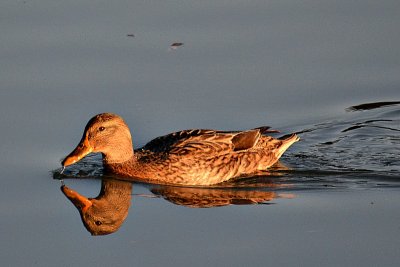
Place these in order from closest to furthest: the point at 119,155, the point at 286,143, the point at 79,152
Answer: the point at 79,152 < the point at 119,155 < the point at 286,143

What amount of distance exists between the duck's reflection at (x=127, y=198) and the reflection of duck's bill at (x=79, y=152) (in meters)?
0.35

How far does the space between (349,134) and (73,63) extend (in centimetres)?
462

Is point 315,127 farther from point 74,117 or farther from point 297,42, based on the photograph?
point 74,117

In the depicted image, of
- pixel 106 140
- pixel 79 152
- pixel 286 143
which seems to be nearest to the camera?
pixel 79 152

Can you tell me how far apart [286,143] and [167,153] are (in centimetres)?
190

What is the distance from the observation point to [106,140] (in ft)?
49.8

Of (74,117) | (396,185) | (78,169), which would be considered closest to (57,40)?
(74,117)

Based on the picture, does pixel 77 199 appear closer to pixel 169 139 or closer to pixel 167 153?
pixel 167 153

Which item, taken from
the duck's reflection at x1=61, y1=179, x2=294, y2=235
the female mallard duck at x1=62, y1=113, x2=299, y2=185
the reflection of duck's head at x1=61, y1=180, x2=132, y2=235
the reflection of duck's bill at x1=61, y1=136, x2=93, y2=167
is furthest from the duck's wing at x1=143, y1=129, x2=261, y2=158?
the reflection of duck's bill at x1=61, y1=136, x2=93, y2=167

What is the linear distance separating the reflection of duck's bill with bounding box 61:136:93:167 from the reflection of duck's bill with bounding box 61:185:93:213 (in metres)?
0.35

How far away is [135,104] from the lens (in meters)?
16.8

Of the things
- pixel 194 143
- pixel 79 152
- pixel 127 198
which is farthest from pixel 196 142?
pixel 79 152

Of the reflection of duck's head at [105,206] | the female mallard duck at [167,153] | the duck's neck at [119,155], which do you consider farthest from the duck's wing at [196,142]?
the reflection of duck's head at [105,206]

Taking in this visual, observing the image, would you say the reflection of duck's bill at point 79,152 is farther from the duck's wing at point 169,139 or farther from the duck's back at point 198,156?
the duck's wing at point 169,139
